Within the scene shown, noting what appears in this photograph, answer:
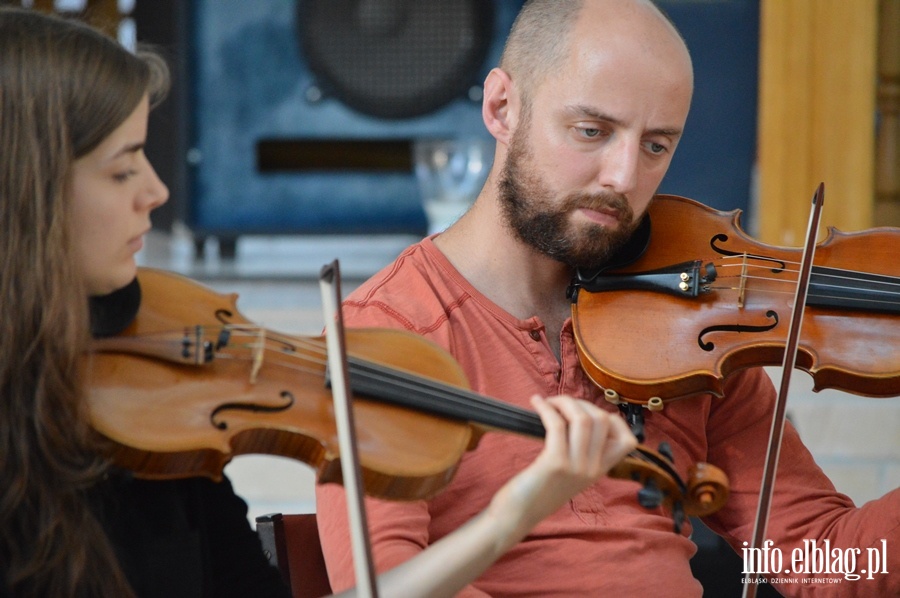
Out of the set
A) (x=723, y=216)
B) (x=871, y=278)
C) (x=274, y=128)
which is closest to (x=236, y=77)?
(x=274, y=128)

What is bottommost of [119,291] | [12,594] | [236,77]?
[12,594]

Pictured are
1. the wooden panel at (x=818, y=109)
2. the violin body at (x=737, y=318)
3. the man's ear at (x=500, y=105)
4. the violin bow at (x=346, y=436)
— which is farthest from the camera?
the wooden panel at (x=818, y=109)

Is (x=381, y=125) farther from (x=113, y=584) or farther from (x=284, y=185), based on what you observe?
(x=113, y=584)

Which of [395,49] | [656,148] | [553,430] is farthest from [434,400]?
[395,49]

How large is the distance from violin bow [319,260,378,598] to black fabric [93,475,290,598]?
0.21 meters

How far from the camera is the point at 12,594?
878mm

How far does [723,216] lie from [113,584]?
2.65 ft

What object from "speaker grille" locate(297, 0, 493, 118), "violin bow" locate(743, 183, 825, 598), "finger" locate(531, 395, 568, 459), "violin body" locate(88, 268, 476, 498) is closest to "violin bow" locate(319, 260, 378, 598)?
"violin body" locate(88, 268, 476, 498)

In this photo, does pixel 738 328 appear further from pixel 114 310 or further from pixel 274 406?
pixel 114 310

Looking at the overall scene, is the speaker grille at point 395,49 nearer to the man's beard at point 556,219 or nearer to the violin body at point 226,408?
the man's beard at point 556,219

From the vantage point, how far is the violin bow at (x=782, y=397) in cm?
104

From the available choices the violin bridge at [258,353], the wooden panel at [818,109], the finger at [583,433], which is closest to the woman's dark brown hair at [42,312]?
the violin bridge at [258,353]

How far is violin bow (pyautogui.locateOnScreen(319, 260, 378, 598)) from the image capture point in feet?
2.71

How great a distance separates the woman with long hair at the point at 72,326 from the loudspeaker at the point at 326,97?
186 cm
